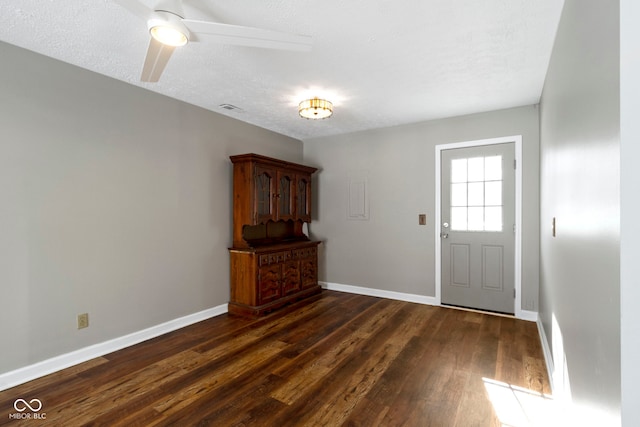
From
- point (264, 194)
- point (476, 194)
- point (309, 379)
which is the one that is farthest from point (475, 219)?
point (309, 379)

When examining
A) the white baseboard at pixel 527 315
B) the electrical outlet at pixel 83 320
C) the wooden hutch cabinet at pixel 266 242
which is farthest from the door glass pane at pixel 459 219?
the electrical outlet at pixel 83 320

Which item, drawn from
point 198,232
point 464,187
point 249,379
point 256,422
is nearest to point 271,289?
point 198,232

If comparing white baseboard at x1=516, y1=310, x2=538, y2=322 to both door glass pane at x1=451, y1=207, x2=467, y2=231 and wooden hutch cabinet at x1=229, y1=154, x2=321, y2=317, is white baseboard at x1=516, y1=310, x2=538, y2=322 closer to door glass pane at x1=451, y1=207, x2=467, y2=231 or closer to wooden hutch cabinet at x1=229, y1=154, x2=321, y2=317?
door glass pane at x1=451, y1=207, x2=467, y2=231

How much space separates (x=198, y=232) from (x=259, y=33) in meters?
2.64

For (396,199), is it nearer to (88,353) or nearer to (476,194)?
(476,194)

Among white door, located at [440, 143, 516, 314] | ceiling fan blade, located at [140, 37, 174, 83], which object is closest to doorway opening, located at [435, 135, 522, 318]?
white door, located at [440, 143, 516, 314]

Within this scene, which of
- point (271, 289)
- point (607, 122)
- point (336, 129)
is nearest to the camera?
point (607, 122)

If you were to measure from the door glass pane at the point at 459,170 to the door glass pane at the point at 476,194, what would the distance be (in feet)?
0.45

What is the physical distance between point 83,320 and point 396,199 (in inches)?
152

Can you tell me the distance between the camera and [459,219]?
4.10m

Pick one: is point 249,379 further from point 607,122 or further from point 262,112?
point 262,112

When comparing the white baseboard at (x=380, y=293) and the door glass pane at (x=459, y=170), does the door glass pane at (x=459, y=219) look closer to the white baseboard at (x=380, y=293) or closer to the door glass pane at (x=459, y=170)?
the door glass pane at (x=459, y=170)

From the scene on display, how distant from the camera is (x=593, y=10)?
1.20 meters

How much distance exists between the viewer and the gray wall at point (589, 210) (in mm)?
916
